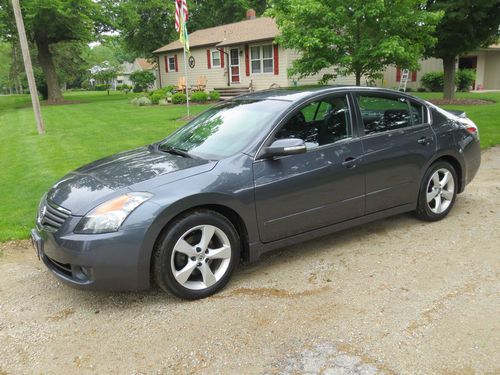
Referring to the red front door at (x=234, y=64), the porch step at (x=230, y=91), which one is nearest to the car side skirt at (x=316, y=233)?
the porch step at (x=230, y=91)

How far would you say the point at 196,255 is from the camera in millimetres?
3480

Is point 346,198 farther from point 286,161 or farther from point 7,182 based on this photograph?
point 7,182

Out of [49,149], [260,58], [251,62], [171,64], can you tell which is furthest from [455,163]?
[171,64]

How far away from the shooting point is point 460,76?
85.0 ft

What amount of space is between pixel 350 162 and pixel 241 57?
2275 centimetres

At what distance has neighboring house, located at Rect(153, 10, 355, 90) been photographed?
23.5 meters

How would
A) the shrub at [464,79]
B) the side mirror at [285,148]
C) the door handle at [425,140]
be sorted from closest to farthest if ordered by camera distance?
the side mirror at [285,148] → the door handle at [425,140] → the shrub at [464,79]

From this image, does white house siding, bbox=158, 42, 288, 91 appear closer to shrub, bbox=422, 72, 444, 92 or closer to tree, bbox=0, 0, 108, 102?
tree, bbox=0, 0, 108, 102

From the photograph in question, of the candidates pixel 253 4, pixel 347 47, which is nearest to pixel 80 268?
pixel 347 47

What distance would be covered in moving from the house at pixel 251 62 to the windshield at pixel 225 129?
17.5 m

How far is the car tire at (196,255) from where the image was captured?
11.0 feet

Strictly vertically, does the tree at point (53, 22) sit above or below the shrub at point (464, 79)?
above

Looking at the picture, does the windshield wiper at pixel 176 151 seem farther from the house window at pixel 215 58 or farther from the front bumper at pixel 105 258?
the house window at pixel 215 58

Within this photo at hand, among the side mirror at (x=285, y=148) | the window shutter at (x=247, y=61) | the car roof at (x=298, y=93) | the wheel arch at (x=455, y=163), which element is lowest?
the wheel arch at (x=455, y=163)
